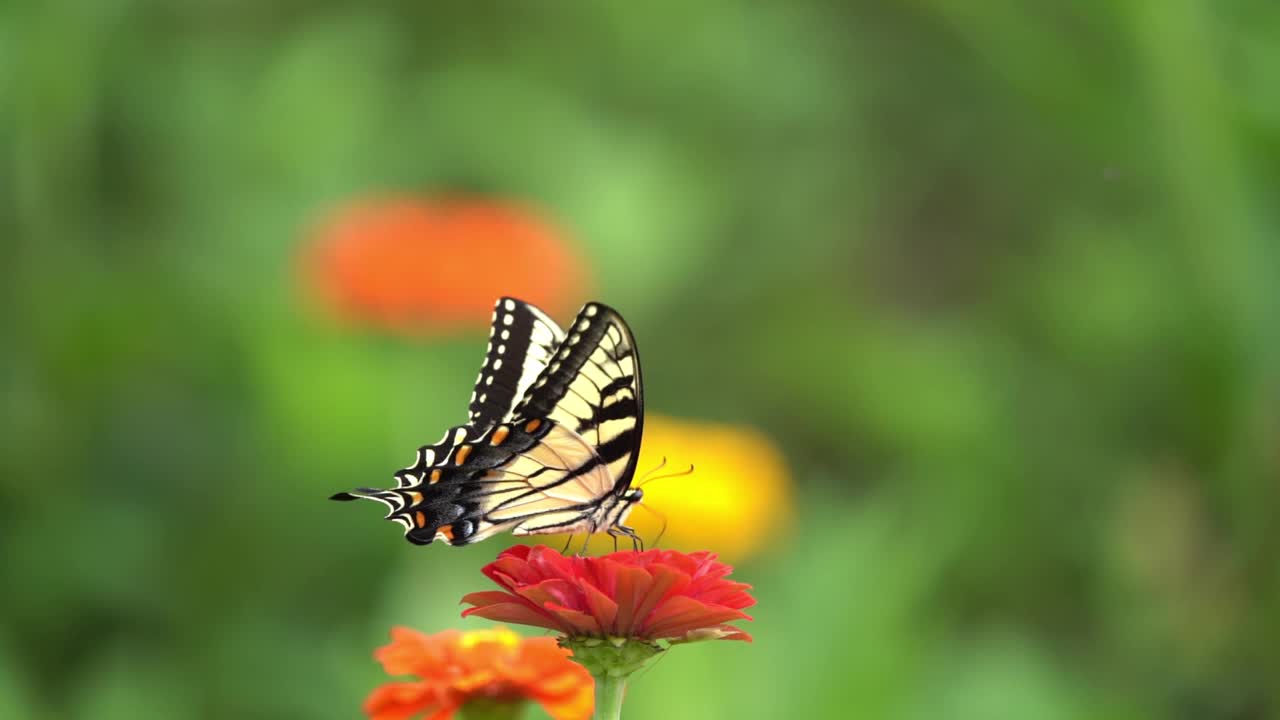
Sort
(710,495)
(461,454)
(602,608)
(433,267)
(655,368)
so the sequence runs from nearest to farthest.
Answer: (602,608), (461,454), (710,495), (433,267), (655,368)

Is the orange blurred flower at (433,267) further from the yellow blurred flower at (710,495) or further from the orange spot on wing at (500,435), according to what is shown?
the orange spot on wing at (500,435)

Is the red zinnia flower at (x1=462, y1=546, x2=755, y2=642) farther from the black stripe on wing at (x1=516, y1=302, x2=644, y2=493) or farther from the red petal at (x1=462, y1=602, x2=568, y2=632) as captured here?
the black stripe on wing at (x1=516, y1=302, x2=644, y2=493)

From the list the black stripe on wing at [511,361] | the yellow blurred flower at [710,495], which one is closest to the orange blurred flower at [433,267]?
the yellow blurred flower at [710,495]

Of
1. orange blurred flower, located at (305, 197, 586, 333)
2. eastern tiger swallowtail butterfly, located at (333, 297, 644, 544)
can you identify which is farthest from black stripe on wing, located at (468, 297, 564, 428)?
orange blurred flower, located at (305, 197, 586, 333)

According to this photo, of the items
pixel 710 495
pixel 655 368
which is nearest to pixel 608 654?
pixel 710 495

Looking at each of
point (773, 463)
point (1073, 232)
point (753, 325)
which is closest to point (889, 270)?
point (753, 325)

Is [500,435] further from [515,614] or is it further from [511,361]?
[515,614]

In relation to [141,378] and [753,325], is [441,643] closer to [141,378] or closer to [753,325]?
[141,378]
